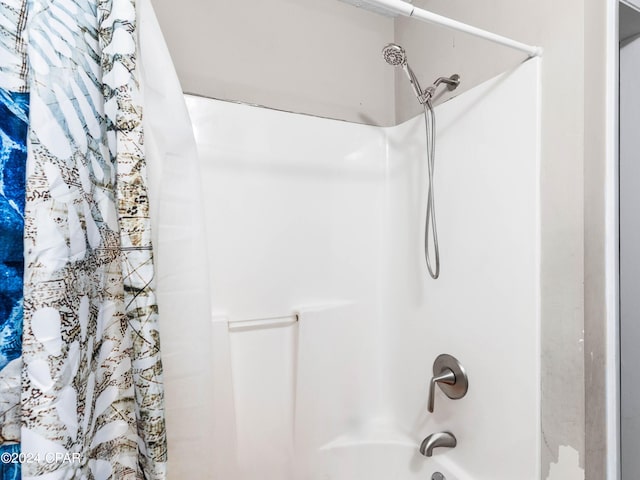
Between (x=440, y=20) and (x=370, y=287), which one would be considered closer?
(x=440, y=20)

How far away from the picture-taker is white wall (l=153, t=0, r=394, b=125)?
1304 millimetres

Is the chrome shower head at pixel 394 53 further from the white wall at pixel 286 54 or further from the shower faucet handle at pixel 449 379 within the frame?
the shower faucet handle at pixel 449 379

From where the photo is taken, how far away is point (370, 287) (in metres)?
1.62

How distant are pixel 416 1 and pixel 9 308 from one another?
181cm

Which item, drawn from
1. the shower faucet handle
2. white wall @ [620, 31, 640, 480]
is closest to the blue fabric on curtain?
the shower faucet handle

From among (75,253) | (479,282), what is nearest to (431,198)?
(479,282)

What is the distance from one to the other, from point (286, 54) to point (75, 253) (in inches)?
47.3

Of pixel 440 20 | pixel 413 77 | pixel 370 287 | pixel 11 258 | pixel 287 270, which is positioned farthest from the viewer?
pixel 370 287

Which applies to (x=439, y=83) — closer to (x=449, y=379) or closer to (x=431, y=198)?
(x=431, y=198)

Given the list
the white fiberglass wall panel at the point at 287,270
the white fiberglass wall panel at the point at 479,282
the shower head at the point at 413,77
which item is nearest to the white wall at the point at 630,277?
the white fiberglass wall panel at the point at 479,282

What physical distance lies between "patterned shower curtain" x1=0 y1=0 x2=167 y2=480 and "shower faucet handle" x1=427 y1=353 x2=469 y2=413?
0.96 metres

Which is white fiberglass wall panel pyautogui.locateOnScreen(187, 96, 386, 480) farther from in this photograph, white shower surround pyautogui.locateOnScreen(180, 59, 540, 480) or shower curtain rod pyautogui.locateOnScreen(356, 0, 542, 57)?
shower curtain rod pyautogui.locateOnScreen(356, 0, 542, 57)

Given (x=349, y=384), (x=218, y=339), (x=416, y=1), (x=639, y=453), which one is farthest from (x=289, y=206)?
(x=639, y=453)

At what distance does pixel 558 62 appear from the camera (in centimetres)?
98
